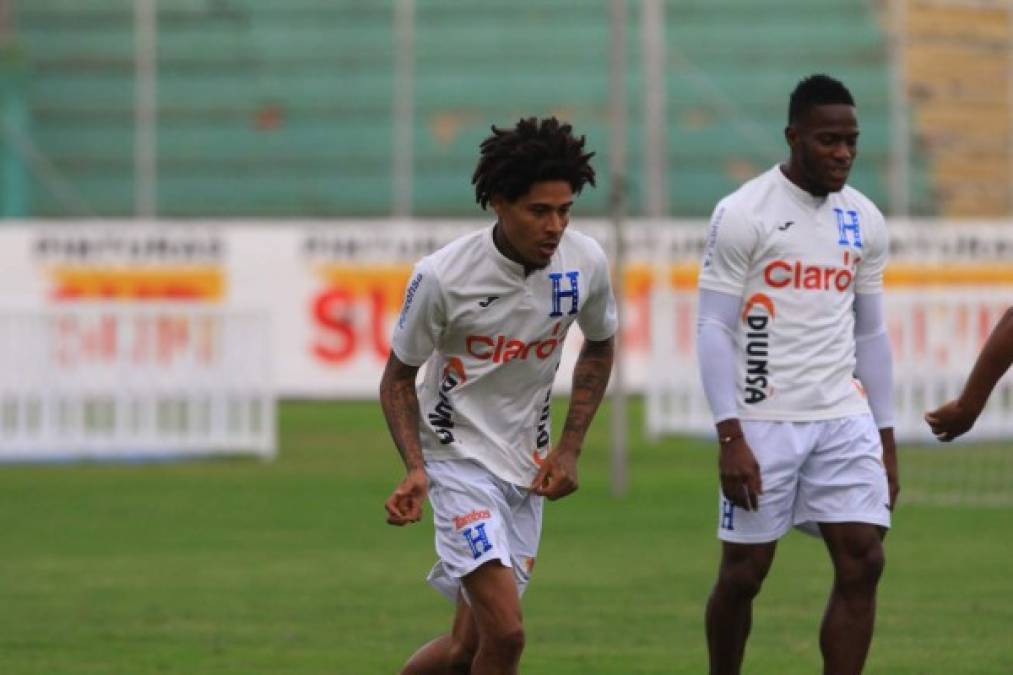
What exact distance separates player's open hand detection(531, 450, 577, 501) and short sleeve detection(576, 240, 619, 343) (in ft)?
1.34

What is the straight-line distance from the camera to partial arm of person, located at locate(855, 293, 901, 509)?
8180 mm

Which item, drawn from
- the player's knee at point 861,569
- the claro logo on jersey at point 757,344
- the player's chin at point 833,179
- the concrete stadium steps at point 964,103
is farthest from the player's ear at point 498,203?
the concrete stadium steps at point 964,103

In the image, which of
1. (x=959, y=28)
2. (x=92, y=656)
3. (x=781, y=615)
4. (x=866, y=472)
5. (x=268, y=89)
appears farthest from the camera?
(x=268, y=89)

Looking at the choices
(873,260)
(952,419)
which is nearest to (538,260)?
(952,419)

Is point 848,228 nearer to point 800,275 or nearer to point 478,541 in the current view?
point 800,275

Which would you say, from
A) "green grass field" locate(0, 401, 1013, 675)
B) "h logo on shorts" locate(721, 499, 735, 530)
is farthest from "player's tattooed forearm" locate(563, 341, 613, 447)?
"green grass field" locate(0, 401, 1013, 675)

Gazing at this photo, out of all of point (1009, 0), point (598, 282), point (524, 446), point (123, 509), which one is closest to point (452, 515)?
point (524, 446)

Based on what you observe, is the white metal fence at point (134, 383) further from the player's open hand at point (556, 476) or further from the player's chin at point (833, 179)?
the player's open hand at point (556, 476)

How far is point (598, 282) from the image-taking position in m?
7.19

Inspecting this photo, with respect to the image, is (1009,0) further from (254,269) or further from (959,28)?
(254,269)

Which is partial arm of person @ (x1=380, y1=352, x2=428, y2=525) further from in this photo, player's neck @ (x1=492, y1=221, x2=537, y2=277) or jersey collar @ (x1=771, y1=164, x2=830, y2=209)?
jersey collar @ (x1=771, y1=164, x2=830, y2=209)

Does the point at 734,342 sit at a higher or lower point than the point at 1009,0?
lower

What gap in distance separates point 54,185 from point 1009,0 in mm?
13188

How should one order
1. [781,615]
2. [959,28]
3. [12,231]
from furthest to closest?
[959,28] < [12,231] < [781,615]
